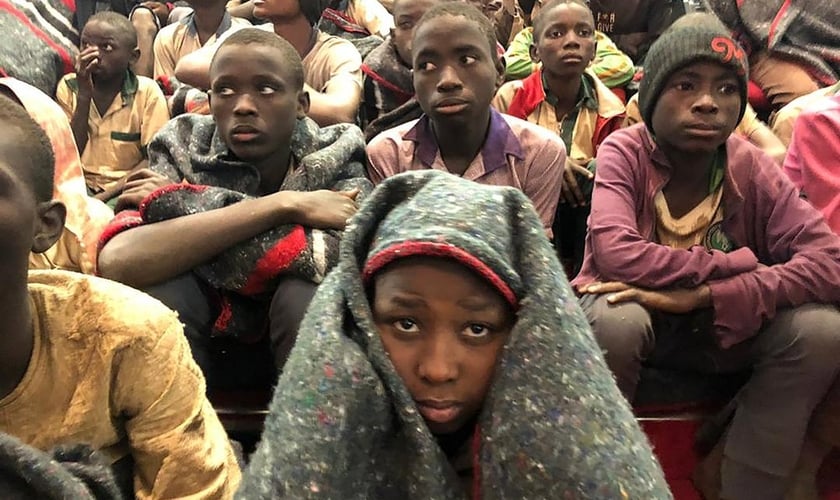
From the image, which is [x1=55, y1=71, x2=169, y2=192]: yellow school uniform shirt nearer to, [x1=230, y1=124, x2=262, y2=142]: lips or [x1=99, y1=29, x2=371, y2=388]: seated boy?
[x1=99, y1=29, x2=371, y2=388]: seated boy

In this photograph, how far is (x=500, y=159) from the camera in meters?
1.56

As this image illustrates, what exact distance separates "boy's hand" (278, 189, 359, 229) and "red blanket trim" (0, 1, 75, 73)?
4.18ft

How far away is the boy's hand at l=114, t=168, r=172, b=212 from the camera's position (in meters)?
1.35

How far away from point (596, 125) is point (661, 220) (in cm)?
Result: 60

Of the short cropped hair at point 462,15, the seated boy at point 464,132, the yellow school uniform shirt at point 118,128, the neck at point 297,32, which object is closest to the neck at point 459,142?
the seated boy at point 464,132

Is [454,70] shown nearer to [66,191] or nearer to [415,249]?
[66,191]

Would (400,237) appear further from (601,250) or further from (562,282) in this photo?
(601,250)

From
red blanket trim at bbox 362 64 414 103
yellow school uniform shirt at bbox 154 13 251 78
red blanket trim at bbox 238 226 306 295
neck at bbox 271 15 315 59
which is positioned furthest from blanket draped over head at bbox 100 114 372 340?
yellow school uniform shirt at bbox 154 13 251 78

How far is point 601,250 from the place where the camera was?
1.33 m

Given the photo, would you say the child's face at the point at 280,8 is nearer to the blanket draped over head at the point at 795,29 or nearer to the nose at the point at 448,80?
the nose at the point at 448,80

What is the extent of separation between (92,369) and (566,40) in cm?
A: 148

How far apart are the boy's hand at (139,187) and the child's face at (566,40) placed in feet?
3.39

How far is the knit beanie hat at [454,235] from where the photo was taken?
71 centimetres

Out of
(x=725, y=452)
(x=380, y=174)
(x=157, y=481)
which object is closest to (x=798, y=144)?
(x=725, y=452)
